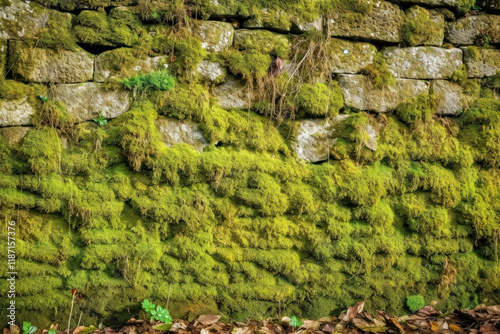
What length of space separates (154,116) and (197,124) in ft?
1.12

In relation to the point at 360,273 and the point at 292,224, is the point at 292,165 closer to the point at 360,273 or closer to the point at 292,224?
the point at 292,224

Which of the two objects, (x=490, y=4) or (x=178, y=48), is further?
(x=490, y=4)

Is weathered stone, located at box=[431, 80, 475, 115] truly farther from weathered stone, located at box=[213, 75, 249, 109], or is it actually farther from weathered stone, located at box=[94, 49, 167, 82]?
weathered stone, located at box=[94, 49, 167, 82]

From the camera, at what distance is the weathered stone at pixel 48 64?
257 cm

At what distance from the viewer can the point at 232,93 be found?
9.71 feet

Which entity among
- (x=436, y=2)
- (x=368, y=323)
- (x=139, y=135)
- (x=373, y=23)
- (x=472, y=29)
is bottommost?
(x=368, y=323)

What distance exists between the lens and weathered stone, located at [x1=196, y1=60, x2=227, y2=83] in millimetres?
2889

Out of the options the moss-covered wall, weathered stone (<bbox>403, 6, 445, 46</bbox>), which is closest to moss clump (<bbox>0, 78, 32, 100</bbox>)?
the moss-covered wall

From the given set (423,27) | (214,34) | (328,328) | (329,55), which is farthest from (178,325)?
(423,27)

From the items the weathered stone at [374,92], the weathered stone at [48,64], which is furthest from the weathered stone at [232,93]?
the weathered stone at [48,64]

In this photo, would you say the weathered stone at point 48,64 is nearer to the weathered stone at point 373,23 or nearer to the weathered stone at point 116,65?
the weathered stone at point 116,65

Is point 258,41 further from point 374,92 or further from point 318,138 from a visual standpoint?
point 374,92

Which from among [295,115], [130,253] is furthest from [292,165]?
[130,253]

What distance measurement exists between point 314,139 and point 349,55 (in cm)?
83
